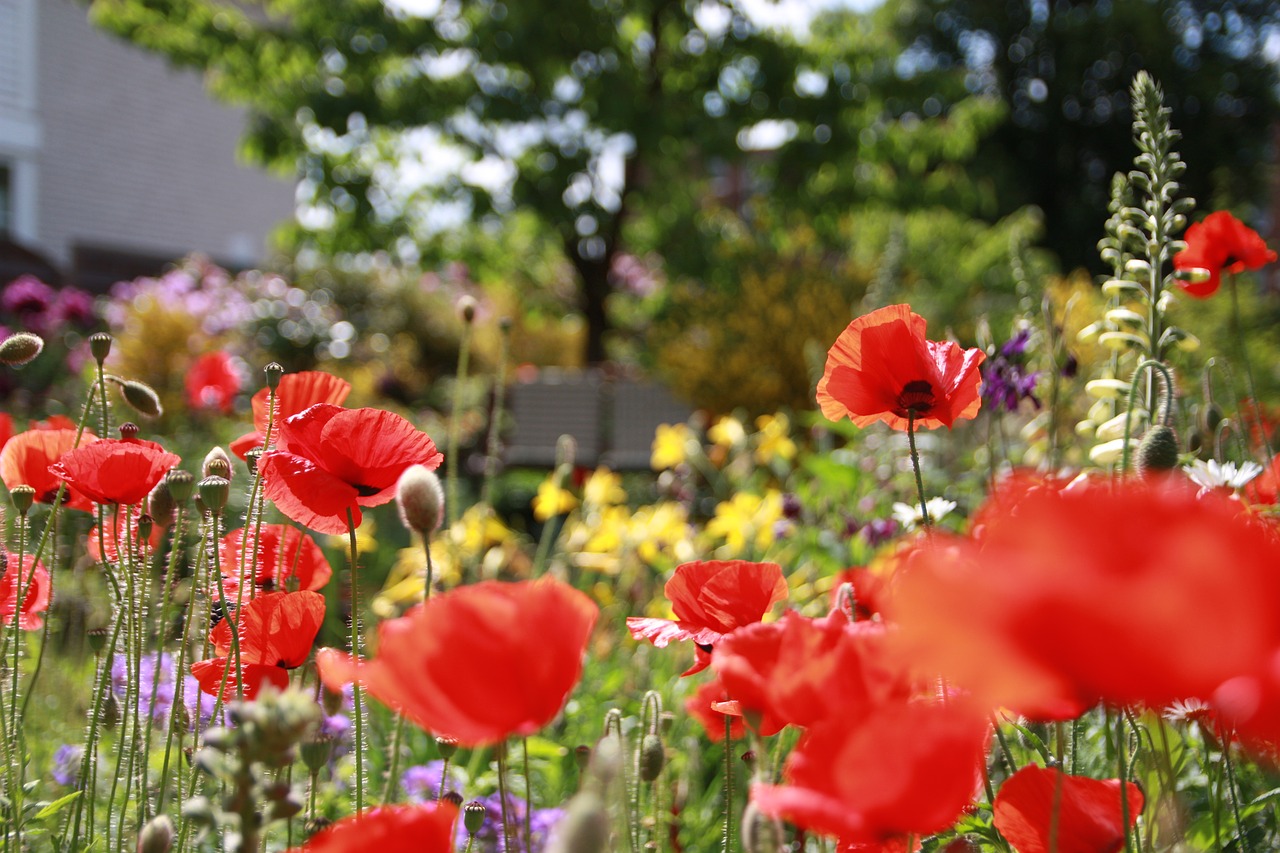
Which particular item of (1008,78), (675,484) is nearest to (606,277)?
(675,484)

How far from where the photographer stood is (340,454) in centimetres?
83

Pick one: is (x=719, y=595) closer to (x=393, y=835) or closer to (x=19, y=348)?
(x=393, y=835)

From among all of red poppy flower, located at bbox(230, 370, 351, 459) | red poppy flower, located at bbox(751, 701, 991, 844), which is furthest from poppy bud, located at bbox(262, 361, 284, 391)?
red poppy flower, located at bbox(751, 701, 991, 844)

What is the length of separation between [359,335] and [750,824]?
40.8 ft

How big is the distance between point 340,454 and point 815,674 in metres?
0.44

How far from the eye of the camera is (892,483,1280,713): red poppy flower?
38cm

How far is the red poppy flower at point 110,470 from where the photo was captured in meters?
0.87

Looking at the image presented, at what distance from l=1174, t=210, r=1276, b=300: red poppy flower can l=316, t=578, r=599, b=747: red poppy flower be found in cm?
123

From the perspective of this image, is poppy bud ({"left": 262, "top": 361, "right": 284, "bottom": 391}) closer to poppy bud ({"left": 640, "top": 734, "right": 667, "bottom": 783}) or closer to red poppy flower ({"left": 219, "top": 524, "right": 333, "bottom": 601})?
red poppy flower ({"left": 219, "top": 524, "right": 333, "bottom": 601})

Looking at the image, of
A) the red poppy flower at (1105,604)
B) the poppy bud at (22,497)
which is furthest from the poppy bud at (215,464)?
the red poppy flower at (1105,604)

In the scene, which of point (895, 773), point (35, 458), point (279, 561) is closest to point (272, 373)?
point (279, 561)

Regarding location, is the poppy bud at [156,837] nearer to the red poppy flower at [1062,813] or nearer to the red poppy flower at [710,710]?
the red poppy flower at [710,710]

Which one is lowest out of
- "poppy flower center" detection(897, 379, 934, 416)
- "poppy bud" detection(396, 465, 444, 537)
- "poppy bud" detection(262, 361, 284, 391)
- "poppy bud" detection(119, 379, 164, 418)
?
"poppy bud" detection(396, 465, 444, 537)

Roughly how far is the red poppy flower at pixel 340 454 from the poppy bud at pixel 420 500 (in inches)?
4.1
